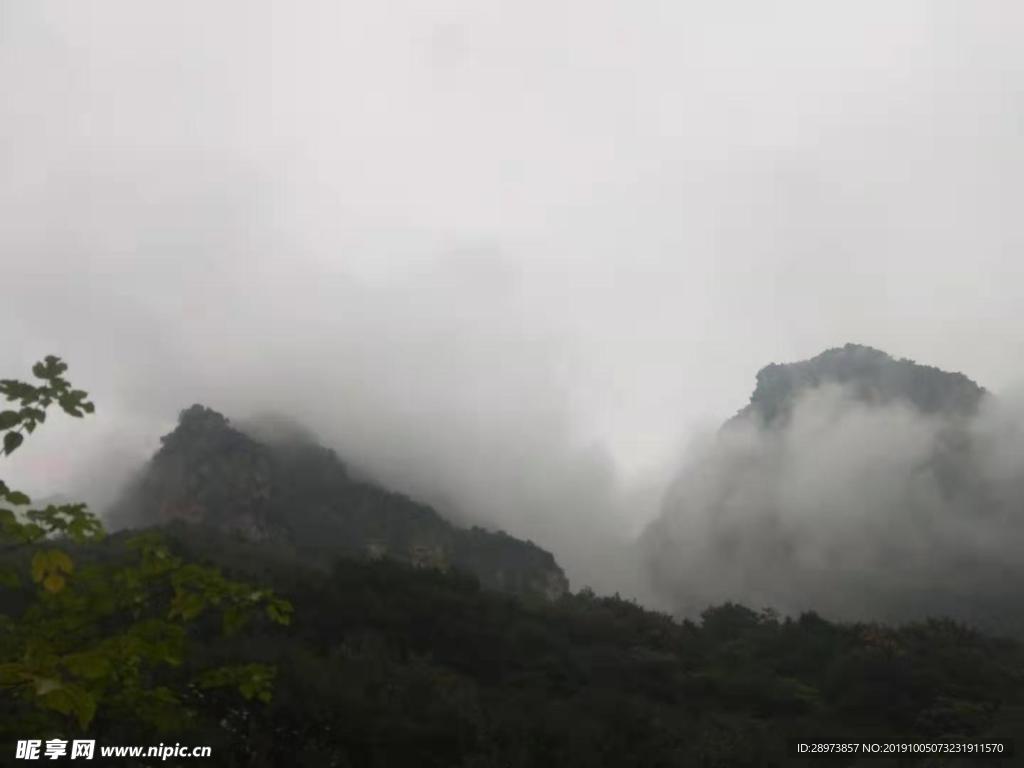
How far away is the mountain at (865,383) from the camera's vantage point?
142 meters

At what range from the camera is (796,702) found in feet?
62.4

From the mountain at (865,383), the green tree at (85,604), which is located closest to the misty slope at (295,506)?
the green tree at (85,604)

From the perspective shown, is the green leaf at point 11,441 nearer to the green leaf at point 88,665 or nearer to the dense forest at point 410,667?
the dense forest at point 410,667

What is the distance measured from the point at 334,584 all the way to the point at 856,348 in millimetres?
159389

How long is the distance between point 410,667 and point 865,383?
156522mm

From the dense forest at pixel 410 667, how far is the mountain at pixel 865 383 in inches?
5086

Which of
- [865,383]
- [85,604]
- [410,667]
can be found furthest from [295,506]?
[865,383]

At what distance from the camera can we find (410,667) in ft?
51.0

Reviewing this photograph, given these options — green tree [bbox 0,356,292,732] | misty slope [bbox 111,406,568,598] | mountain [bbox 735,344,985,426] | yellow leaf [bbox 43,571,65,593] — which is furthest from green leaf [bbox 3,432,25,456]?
mountain [bbox 735,344,985,426]

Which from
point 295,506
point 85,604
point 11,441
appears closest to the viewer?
point 11,441

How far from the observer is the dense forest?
4047mm

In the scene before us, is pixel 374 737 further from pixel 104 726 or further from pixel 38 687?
pixel 38 687

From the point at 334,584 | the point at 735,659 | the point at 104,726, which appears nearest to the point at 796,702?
the point at 735,659

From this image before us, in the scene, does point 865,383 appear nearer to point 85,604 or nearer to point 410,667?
point 410,667
